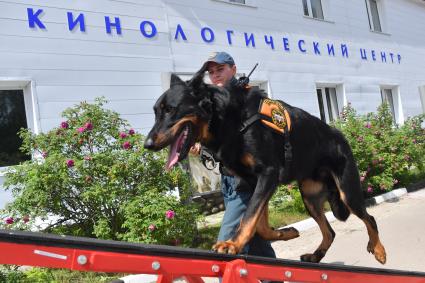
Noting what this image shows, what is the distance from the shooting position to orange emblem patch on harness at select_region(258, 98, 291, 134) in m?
2.87

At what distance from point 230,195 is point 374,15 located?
1417 cm

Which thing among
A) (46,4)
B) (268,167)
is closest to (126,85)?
(46,4)

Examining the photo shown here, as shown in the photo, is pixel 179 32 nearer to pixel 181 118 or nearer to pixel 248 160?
pixel 248 160

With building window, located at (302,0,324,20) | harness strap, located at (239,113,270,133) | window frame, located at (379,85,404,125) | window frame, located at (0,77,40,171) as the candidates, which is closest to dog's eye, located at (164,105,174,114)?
harness strap, located at (239,113,270,133)

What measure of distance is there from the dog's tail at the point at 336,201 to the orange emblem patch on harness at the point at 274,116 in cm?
79

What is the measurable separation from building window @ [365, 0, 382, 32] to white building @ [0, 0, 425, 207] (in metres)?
0.07

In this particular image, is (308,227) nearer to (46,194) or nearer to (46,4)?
(46,194)

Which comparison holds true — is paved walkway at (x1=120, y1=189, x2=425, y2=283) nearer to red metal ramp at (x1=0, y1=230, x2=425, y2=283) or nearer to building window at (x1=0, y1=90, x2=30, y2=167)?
red metal ramp at (x1=0, y1=230, x2=425, y2=283)

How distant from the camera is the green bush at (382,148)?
865 cm

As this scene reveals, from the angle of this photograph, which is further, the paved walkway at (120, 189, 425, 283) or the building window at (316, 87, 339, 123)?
the building window at (316, 87, 339, 123)

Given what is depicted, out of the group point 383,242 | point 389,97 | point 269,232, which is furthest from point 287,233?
point 389,97

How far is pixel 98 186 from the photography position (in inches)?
211

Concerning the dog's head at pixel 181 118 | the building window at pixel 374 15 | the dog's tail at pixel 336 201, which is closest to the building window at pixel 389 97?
the building window at pixel 374 15

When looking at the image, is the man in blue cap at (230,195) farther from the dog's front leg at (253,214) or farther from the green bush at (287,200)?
the green bush at (287,200)
